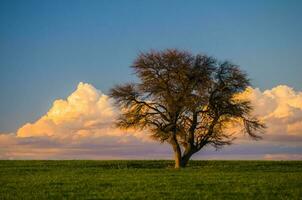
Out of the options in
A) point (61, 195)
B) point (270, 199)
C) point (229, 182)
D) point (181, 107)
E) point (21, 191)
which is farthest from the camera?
point (181, 107)

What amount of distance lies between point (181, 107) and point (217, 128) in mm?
4559

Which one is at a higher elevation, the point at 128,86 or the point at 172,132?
the point at 128,86

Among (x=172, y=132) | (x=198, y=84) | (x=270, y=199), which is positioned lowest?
(x=270, y=199)

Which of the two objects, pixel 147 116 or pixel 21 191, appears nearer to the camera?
pixel 21 191

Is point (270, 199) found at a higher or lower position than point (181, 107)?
lower

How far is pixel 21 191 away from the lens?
27828 mm

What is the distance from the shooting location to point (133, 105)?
57.9 metres

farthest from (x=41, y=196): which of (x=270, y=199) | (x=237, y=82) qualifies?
(x=237, y=82)

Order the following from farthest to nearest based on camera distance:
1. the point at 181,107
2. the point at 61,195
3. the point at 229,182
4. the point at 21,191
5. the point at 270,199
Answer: the point at 181,107 < the point at 229,182 < the point at 21,191 < the point at 61,195 < the point at 270,199

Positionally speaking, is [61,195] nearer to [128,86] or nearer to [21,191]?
[21,191]

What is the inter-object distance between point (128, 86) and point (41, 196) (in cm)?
3341

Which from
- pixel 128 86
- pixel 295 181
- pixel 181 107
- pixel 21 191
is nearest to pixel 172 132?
pixel 181 107

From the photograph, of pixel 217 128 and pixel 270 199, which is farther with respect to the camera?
pixel 217 128

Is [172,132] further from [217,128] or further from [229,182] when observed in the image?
[229,182]
